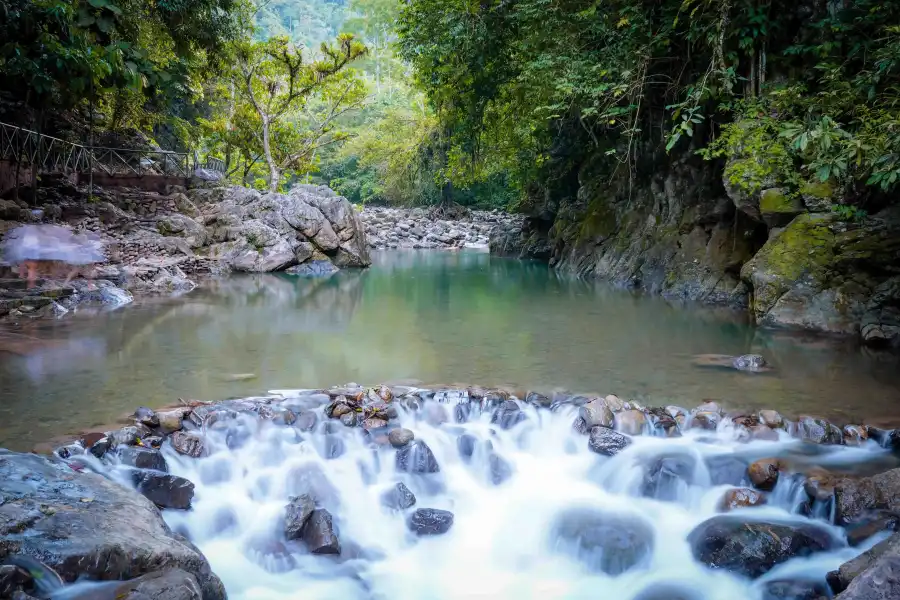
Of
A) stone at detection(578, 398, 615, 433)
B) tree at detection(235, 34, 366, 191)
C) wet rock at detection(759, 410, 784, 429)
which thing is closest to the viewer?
wet rock at detection(759, 410, 784, 429)

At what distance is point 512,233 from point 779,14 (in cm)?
1656

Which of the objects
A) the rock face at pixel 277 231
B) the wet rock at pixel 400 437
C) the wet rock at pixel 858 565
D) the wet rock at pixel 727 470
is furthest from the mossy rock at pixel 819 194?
the rock face at pixel 277 231

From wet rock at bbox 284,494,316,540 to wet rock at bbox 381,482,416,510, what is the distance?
561 millimetres

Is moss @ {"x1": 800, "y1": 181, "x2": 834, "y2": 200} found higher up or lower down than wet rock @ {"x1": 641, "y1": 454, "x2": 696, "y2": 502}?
higher up

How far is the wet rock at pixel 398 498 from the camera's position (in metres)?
4.62

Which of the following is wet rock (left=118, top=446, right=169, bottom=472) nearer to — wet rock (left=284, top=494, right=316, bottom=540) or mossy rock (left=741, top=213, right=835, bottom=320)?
wet rock (left=284, top=494, right=316, bottom=540)

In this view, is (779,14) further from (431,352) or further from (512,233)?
(512,233)

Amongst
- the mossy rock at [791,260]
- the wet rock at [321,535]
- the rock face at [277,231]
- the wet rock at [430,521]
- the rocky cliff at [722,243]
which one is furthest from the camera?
the rock face at [277,231]

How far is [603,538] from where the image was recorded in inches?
171

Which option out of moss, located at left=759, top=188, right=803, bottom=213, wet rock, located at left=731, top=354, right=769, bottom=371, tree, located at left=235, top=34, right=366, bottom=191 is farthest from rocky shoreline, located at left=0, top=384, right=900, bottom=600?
tree, located at left=235, top=34, right=366, bottom=191

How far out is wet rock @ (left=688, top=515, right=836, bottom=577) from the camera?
3859 mm

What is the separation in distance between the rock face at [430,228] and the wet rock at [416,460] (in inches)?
877

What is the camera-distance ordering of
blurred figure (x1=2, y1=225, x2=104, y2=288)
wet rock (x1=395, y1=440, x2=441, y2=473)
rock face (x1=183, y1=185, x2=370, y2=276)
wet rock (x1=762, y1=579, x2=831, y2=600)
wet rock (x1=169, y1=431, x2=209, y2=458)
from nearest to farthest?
wet rock (x1=762, y1=579, x2=831, y2=600)
wet rock (x1=169, y1=431, x2=209, y2=458)
wet rock (x1=395, y1=440, x2=441, y2=473)
blurred figure (x1=2, y1=225, x2=104, y2=288)
rock face (x1=183, y1=185, x2=370, y2=276)

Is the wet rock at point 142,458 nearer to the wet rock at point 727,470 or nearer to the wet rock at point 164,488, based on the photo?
the wet rock at point 164,488
